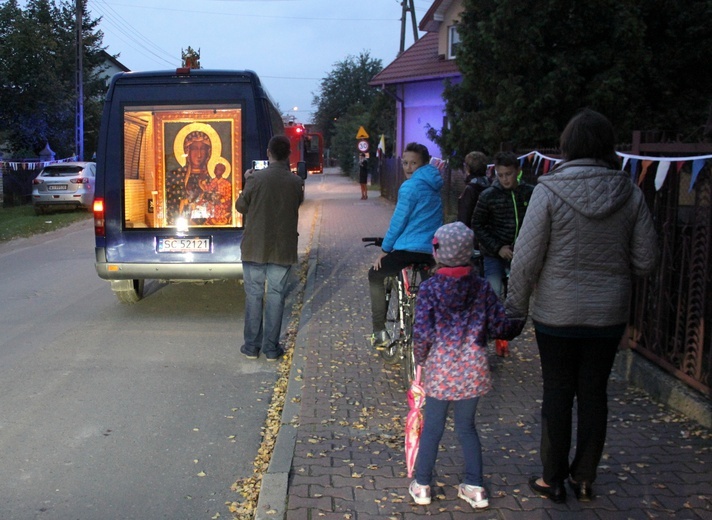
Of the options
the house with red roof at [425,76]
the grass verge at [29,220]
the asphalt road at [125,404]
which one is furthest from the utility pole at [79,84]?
the asphalt road at [125,404]

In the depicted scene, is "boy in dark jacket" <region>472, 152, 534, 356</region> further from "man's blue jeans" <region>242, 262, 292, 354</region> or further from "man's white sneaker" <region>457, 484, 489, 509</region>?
"man's white sneaker" <region>457, 484, 489, 509</region>

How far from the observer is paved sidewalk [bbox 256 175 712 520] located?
12.8ft

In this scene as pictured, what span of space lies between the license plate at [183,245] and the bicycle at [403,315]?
279 cm

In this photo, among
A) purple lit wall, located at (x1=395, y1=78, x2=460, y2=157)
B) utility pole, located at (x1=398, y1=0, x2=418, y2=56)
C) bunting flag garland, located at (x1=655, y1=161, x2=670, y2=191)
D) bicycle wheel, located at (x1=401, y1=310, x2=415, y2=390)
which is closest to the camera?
bunting flag garland, located at (x1=655, y1=161, x2=670, y2=191)

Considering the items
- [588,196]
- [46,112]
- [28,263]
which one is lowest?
[28,263]

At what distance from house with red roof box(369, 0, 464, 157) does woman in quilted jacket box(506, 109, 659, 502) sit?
23.3 metres

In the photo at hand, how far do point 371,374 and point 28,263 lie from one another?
908 cm

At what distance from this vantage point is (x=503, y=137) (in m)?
12.0

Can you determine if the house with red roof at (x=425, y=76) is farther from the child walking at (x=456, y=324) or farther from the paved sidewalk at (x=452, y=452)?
the child walking at (x=456, y=324)

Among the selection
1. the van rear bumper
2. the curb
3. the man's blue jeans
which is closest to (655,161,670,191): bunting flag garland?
the curb

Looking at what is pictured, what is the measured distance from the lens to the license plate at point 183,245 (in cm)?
867

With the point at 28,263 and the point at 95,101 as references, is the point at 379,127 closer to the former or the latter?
the point at 95,101

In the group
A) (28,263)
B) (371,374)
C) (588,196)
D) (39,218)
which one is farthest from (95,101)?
(588,196)

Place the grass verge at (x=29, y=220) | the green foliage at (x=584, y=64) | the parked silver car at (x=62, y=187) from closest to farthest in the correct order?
the green foliage at (x=584, y=64), the grass verge at (x=29, y=220), the parked silver car at (x=62, y=187)
